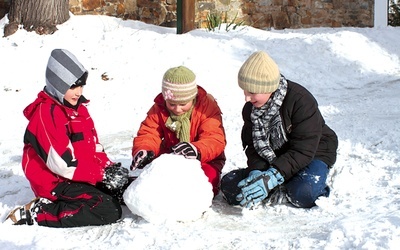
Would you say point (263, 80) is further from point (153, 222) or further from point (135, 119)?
point (135, 119)

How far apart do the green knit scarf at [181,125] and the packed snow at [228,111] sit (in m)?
0.48

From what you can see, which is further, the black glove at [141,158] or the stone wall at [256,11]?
the stone wall at [256,11]

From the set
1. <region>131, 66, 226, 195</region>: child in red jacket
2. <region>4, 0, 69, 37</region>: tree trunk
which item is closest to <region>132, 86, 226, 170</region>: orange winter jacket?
<region>131, 66, 226, 195</region>: child in red jacket

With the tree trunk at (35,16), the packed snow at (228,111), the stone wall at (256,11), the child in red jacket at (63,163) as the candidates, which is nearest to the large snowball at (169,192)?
the packed snow at (228,111)

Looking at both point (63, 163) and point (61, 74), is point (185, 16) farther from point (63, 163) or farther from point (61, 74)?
point (63, 163)

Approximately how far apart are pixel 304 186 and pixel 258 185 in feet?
0.92

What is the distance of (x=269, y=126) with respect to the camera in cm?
407

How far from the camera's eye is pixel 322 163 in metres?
4.17

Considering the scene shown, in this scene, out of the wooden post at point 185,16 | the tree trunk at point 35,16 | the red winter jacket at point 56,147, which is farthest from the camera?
the wooden post at point 185,16

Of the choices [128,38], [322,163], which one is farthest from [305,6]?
[322,163]

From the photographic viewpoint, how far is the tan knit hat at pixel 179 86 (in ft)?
13.5

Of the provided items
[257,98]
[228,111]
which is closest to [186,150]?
[257,98]

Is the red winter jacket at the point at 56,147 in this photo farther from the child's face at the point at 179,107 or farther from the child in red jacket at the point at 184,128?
the child's face at the point at 179,107

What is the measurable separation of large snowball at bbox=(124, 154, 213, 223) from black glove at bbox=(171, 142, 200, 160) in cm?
8
